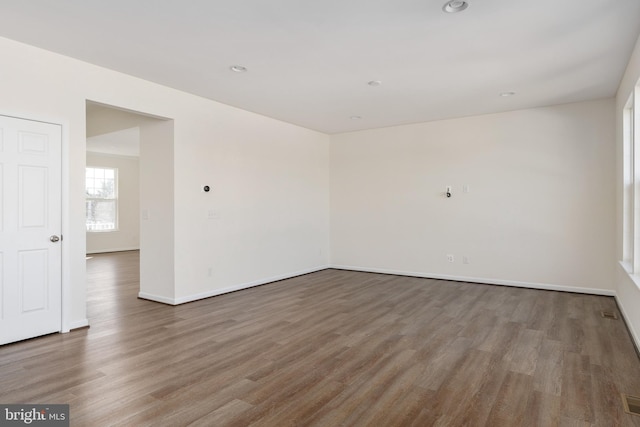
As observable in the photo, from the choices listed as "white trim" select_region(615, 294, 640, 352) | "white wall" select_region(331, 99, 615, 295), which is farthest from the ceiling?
"white trim" select_region(615, 294, 640, 352)

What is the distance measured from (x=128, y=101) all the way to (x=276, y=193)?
268 cm

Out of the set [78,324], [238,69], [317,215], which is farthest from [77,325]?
[317,215]

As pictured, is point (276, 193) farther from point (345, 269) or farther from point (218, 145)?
point (345, 269)

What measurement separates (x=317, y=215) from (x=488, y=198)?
3.06 meters

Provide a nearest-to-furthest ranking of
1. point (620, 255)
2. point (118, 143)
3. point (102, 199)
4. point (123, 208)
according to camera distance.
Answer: point (620, 255), point (118, 143), point (102, 199), point (123, 208)

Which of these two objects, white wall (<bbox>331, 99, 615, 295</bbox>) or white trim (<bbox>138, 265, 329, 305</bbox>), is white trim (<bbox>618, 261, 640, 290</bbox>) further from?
white trim (<bbox>138, 265, 329, 305</bbox>)

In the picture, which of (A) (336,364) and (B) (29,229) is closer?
(A) (336,364)

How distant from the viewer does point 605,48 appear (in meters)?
3.39

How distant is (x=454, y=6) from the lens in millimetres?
2650

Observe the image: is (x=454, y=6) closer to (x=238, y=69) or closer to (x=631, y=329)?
(x=238, y=69)

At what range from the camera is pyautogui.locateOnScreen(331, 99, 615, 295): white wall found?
5.13 meters

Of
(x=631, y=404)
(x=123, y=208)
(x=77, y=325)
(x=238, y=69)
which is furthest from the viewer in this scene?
(x=123, y=208)

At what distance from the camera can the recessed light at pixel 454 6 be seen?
8.55ft

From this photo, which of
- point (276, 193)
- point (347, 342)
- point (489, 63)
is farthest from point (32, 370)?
point (489, 63)
